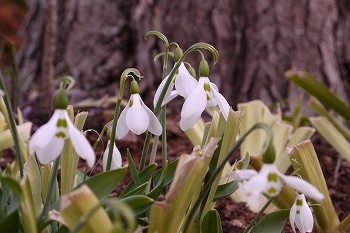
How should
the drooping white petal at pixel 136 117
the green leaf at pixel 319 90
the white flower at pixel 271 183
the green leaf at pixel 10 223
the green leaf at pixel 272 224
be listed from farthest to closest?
the green leaf at pixel 319 90 → the green leaf at pixel 272 224 → the drooping white petal at pixel 136 117 → the green leaf at pixel 10 223 → the white flower at pixel 271 183

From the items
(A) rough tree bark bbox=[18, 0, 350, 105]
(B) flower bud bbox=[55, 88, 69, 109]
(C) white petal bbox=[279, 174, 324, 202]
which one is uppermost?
(B) flower bud bbox=[55, 88, 69, 109]

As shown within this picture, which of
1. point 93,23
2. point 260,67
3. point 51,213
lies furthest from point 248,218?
point 93,23

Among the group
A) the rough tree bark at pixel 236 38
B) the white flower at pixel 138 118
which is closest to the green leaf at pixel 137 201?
the white flower at pixel 138 118

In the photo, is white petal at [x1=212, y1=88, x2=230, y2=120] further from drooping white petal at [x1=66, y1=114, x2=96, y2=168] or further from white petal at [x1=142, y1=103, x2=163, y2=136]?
drooping white petal at [x1=66, y1=114, x2=96, y2=168]

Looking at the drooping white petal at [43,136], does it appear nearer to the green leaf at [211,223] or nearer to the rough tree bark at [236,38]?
the green leaf at [211,223]

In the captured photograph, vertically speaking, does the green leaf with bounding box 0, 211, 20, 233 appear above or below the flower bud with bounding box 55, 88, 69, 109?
below

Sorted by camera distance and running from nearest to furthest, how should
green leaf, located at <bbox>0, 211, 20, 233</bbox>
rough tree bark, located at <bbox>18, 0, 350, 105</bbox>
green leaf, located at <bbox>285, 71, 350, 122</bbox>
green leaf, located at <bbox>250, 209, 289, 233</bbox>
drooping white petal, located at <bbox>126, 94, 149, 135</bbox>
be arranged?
green leaf, located at <bbox>0, 211, 20, 233</bbox>
drooping white petal, located at <bbox>126, 94, 149, 135</bbox>
green leaf, located at <bbox>250, 209, 289, 233</bbox>
green leaf, located at <bbox>285, 71, 350, 122</bbox>
rough tree bark, located at <bbox>18, 0, 350, 105</bbox>

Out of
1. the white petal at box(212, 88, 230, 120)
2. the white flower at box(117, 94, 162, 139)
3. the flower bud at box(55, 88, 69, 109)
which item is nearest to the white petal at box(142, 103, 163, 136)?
the white flower at box(117, 94, 162, 139)
